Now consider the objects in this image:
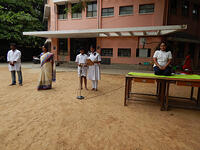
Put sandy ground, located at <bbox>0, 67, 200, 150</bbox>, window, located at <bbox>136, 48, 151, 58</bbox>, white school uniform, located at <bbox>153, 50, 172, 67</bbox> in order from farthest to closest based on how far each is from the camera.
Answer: window, located at <bbox>136, 48, 151, 58</bbox>, white school uniform, located at <bbox>153, 50, 172, 67</bbox>, sandy ground, located at <bbox>0, 67, 200, 150</bbox>

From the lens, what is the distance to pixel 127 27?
45.9ft

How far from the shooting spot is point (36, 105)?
167 inches

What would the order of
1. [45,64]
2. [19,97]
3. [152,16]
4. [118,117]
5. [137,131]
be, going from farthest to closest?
[152,16], [45,64], [19,97], [118,117], [137,131]

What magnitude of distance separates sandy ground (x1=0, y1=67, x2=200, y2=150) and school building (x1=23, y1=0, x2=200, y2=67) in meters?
9.28

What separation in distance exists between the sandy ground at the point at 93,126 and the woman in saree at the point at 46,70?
134 cm

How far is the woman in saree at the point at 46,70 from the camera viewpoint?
5844 millimetres

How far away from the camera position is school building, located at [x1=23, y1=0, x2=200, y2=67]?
1306 centimetres

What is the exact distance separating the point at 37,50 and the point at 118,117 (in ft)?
82.1

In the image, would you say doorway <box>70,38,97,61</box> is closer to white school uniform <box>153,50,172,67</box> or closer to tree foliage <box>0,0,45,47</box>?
tree foliage <box>0,0,45,47</box>

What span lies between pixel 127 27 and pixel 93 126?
41.9 ft

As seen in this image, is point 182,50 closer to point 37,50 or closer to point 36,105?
point 36,105

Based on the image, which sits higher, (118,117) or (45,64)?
(45,64)

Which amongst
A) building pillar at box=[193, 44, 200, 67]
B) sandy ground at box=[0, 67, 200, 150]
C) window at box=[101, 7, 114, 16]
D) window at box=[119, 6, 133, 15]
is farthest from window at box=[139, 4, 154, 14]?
sandy ground at box=[0, 67, 200, 150]

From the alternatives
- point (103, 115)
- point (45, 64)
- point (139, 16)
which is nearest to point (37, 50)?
point (139, 16)
